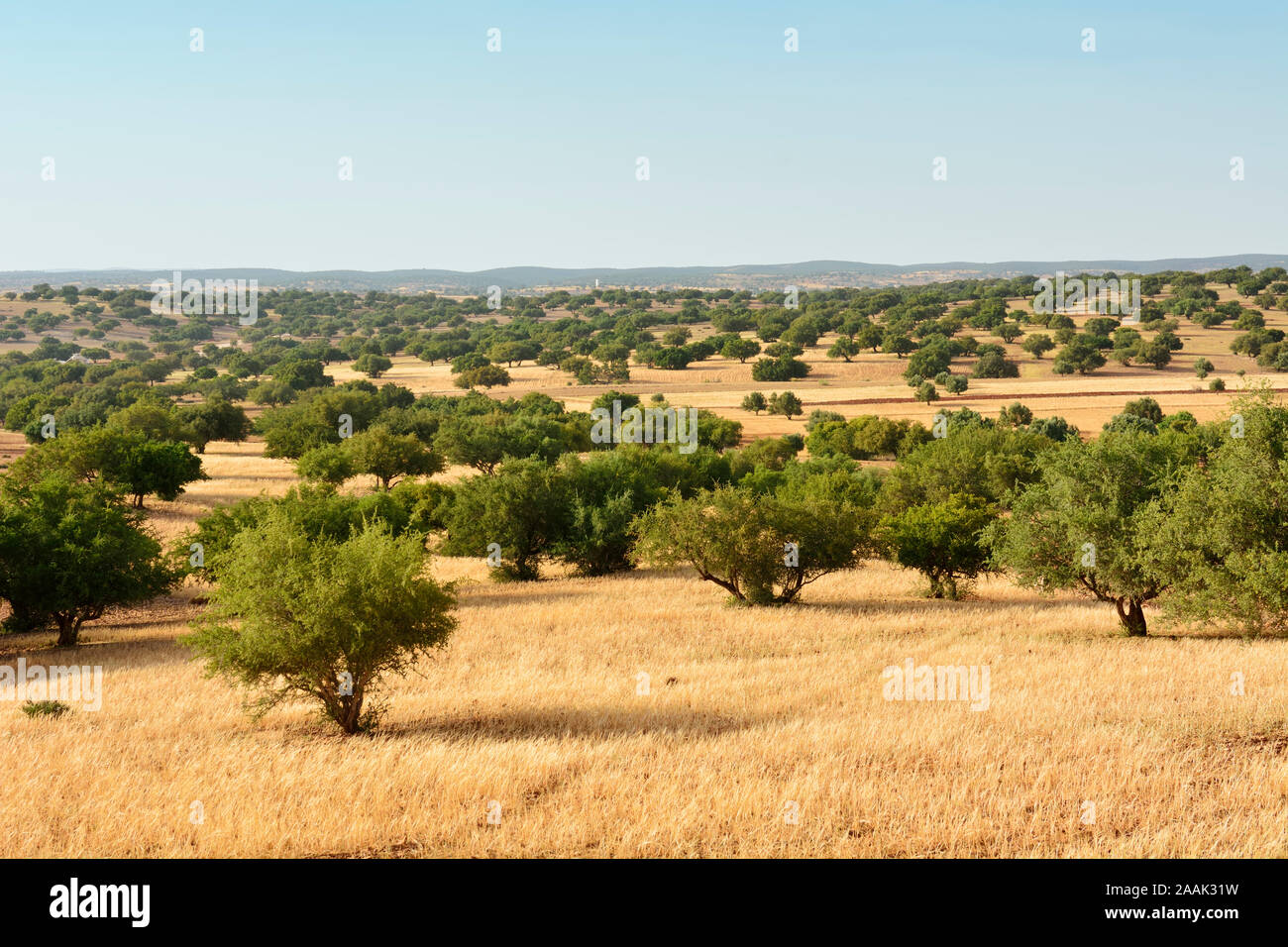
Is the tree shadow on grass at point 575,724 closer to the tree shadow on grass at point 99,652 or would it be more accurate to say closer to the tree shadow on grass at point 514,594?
the tree shadow on grass at point 99,652

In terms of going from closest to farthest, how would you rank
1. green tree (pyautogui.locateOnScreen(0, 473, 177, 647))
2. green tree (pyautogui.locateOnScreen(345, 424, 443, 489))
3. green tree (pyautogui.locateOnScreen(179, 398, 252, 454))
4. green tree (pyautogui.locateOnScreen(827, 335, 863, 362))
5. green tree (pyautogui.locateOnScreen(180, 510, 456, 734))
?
1. green tree (pyautogui.locateOnScreen(180, 510, 456, 734))
2. green tree (pyautogui.locateOnScreen(0, 473, 177, 647))
3. green tree (pyautogui.locateOnScreen(345, 424, 443, 489))
4. green tree (pyautogui.locateOnScreen(179, 398, 252, 454))
5. green tree (pyautogui.locateOnScreen(827, 335, 863, 362))

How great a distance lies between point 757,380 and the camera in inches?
5335

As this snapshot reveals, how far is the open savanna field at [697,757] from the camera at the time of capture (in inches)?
444

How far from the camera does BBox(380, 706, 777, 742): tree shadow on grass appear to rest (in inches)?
688

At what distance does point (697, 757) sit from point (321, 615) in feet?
22.7

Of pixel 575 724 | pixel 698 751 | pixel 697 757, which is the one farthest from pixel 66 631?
pixel 697 757

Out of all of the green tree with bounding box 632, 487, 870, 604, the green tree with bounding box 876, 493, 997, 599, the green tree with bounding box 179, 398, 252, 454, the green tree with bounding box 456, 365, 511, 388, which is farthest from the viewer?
the green tree with bounding box 456, 365, 511, 388

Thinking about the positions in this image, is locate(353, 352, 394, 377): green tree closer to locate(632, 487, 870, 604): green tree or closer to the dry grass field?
locate(632, 487, 870, 604): green tree

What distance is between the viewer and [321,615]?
1703cm

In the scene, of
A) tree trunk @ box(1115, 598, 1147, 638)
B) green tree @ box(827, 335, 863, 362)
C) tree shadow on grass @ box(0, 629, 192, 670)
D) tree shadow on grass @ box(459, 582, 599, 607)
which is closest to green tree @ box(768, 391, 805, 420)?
A: green tree @ box(827, 335, 863, 362)

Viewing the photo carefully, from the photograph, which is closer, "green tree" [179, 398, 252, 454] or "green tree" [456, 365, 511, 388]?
"green tree" [179, 398, 252, 454]

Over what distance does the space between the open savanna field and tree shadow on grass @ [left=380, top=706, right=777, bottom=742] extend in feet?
0.29
